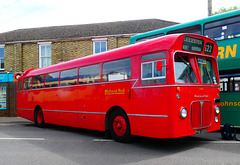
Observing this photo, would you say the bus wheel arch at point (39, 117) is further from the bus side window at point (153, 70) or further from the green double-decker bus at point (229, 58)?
the green double-decker bus at point (229, 58)

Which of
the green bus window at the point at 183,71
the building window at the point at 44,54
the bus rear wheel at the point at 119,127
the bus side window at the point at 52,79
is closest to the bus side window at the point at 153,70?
the green bus window at the point at 183,71

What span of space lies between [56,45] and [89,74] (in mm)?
13052

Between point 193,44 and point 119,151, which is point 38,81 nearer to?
point 119,151

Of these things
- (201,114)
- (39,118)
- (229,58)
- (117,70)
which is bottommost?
(39,118)

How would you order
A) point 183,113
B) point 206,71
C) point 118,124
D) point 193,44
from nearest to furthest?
point 183,113 < point 193,44 < point 206,71 < point 118,124

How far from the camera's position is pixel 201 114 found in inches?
261

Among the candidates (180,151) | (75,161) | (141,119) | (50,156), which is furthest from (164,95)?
(50,156)

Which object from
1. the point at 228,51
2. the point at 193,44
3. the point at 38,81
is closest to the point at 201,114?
the point at 193,44

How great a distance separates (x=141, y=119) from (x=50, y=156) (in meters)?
2.40

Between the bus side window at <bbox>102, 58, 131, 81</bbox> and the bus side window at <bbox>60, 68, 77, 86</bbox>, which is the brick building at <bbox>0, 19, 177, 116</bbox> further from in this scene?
the bus side window at <bbox>102, 58, 131, 81</bbox>

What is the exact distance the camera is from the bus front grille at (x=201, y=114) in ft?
21.1

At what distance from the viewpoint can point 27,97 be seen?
13305 millimetres

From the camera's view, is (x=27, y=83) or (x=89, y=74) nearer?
(x=89, y=74)

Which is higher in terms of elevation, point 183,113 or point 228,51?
point 228,51
